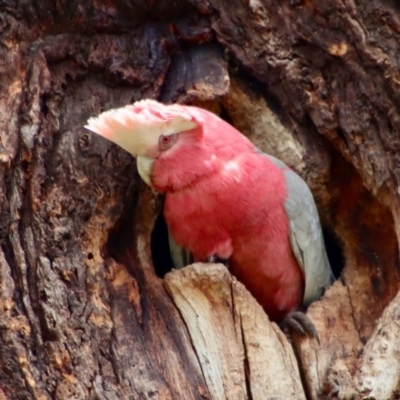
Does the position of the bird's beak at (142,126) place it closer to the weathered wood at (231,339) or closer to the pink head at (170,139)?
the pink head at (170,139)

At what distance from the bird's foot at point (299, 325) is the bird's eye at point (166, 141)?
39.2 inches

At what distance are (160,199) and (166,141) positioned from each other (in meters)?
0.48

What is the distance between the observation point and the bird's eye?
3.33 meters

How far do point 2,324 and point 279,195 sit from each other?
1.43 metres

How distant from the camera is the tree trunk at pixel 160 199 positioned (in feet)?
9.82

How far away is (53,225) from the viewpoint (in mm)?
3184

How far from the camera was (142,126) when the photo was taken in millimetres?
3197

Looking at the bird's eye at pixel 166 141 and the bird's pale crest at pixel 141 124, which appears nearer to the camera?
the bird's pale crest at pixel 141 124

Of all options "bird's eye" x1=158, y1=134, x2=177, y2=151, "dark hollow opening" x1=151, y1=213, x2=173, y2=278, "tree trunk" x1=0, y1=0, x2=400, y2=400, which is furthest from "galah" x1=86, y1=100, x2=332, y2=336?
"dark hollow opening" x1=151, y1=213, x2=173, y2=278

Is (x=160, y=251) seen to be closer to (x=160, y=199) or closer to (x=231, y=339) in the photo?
(x=160, y=199)

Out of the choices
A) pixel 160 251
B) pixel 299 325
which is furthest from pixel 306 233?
pixel 160 251

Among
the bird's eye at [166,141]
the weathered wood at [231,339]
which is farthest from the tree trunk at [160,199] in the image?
the bird's eye at [166,141]

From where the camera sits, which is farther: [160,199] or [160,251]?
[160,251]

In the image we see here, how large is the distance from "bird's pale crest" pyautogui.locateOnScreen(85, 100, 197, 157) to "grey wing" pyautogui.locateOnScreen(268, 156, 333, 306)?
63 cm
